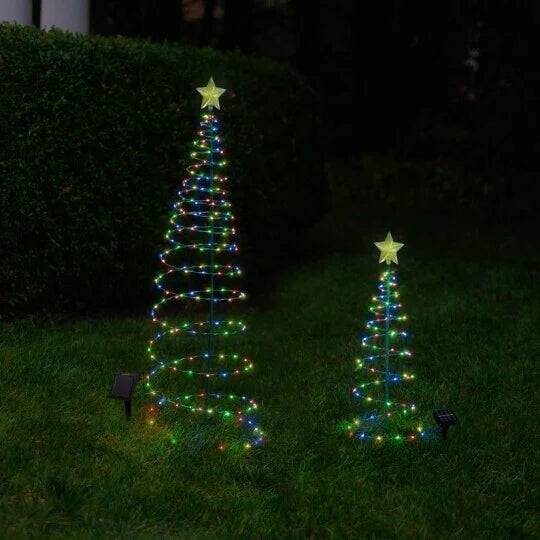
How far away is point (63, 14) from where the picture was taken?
919 centimetres

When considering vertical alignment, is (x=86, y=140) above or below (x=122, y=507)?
above

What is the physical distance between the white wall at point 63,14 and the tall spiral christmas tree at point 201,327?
223cm

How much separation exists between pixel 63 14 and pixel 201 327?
3.73 m

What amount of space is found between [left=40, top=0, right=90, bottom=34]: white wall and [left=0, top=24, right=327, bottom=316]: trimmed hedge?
166cm

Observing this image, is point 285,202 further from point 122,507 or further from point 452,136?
point 452,136

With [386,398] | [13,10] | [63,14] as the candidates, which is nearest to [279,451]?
[386,398]

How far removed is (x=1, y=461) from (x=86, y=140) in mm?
3473

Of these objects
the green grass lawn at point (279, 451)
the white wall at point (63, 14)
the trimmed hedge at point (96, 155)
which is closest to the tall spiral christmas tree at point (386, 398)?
the green grass lawn at point (279, 451)

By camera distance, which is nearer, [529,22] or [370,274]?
[370,274]

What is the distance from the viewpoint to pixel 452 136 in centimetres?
1622

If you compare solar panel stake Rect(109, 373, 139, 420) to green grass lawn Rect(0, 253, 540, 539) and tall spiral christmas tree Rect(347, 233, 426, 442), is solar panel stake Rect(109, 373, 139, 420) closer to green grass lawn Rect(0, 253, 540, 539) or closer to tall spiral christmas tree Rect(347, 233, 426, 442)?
green grass lawn Rect(0, 253, 540, 539)

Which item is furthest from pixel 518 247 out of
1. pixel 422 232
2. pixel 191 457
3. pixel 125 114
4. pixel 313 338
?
pixel 191 457

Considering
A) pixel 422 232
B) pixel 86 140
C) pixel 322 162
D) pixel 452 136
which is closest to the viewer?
pixel 86 140

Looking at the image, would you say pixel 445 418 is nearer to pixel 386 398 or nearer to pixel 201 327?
pixel 386 398
